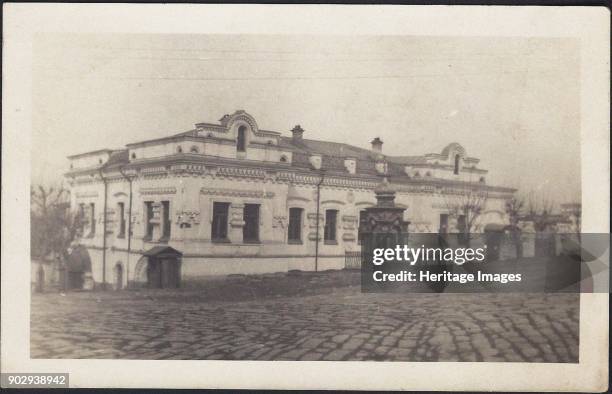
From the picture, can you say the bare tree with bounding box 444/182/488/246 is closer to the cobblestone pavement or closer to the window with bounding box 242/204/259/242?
the cobblestone pavement

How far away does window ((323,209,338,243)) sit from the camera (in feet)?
15.9

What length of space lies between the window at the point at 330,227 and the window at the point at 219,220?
932 millimetres

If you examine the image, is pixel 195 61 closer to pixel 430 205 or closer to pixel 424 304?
pixel 430 205

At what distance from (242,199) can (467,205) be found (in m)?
2.10

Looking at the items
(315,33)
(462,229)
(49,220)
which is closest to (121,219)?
(49,220)

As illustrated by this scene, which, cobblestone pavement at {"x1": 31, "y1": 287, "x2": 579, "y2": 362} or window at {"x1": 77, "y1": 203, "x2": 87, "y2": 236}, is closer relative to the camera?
cobblestone pavement at {"x1": 31, "y1": 287, "x2": 579, "y2": 362}

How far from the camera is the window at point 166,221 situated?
4.68m

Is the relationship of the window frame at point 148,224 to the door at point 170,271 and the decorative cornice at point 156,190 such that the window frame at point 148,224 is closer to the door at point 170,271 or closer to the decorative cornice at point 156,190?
the decorative cornice at point 156,190

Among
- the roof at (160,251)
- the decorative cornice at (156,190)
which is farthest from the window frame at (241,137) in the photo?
the roof at (160,251)

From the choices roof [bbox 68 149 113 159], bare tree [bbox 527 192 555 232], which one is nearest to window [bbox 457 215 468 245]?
bare tree [bbox 527 192 555 232]

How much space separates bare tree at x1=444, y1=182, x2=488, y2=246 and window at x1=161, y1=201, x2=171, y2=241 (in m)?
2.56

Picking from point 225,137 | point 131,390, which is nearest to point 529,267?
point 225,137

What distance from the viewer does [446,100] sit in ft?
15.5

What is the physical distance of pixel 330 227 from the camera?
191 inches
